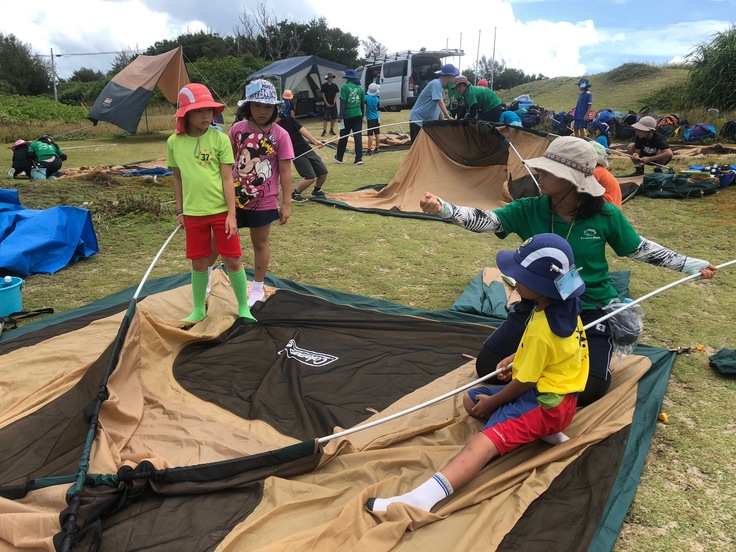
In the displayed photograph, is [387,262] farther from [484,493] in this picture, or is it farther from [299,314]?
[484,493]

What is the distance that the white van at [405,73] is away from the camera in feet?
62.4

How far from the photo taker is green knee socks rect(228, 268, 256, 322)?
3535 millimetres

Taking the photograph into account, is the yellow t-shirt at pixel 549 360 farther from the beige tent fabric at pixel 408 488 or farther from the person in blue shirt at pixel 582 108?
the person in blue shirt at pixel 582 108

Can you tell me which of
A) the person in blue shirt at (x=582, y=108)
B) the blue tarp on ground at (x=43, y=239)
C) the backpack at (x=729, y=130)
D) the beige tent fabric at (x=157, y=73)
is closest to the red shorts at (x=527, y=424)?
the blue tarp on ground at (x=43, y=239)

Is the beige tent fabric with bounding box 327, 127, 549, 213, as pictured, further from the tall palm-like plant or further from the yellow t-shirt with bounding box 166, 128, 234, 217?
the tall palm-like plant

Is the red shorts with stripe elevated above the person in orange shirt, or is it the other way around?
the person in orange shirt

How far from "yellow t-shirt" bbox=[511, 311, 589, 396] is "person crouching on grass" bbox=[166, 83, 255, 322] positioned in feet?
6.52

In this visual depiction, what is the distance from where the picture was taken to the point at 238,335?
3.44 m

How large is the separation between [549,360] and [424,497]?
28.6 inches

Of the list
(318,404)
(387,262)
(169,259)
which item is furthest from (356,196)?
(318,404)

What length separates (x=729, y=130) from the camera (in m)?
11.5

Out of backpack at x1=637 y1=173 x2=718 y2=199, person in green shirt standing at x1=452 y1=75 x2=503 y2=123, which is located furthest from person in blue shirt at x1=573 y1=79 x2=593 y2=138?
backpack at x1=637 y1=173 x2=718 y2=199

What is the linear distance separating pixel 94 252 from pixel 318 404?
3.49m

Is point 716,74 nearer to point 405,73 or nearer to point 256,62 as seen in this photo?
point 405,73
